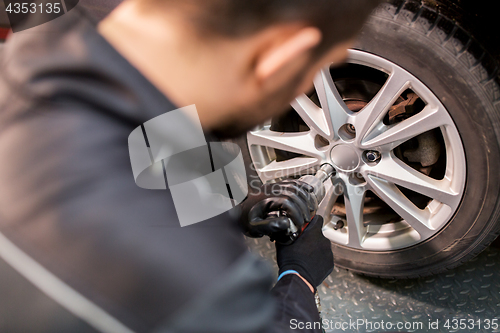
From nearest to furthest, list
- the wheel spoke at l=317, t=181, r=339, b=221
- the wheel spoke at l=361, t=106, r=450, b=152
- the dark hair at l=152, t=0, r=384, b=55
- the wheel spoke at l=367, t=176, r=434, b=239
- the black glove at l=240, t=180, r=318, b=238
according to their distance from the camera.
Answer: the dark hair at l=152, t=0, r=384, b=55 < the black glove at l=240, t=180, r=318, b=238 < the wheel spoke at l=361, t=106, r=450, b=152 < the wheel spoke at l=367, t=176, r=434, b=239 < the wheel spoke at l=317, t=181, r=339, b=221

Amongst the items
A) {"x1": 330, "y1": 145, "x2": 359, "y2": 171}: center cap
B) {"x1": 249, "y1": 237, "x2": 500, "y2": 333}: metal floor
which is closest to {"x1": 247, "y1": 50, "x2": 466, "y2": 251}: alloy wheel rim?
{"x1": 330, "y1": 145, "x2": 359, "y2": 171}: center cap

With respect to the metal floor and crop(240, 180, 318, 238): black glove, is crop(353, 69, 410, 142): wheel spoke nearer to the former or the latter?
crop(240, 180, 318, 238): black glove

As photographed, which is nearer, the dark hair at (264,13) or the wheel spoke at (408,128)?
the dark hair at (264,13)

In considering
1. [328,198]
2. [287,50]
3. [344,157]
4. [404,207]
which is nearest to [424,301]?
[404,207]

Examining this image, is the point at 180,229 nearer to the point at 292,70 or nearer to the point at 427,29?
→ the point at 292,70

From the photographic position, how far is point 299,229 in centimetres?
90

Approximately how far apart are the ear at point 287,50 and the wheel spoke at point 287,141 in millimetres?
738

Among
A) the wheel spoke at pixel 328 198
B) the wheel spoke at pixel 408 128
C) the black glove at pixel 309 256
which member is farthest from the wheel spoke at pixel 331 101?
the black glove at pixel 309 256

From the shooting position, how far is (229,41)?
47 centimetres

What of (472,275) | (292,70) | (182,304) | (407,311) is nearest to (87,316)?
(182,304)

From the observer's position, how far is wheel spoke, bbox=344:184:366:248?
1.21 meters

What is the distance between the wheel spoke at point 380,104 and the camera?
98 centimetres

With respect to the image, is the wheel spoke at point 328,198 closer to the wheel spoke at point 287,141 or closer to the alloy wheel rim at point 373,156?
the alloy wheel rim at point 373,156

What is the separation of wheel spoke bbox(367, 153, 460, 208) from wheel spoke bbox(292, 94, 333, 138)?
21 centimetres
